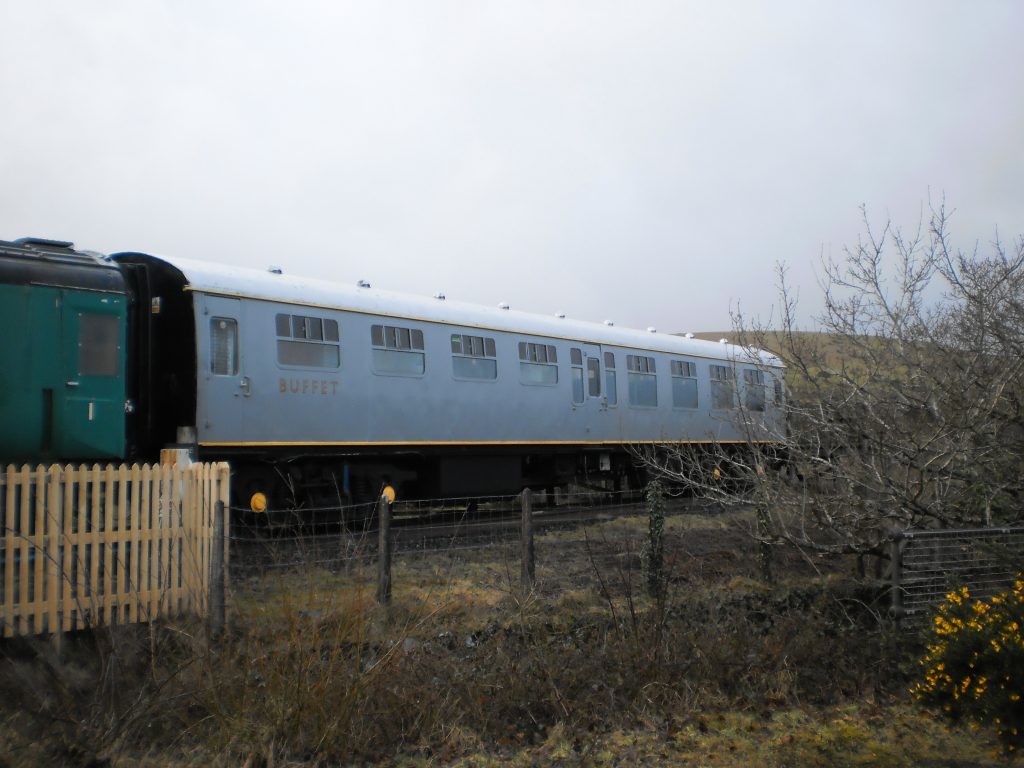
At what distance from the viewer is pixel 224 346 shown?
35.9 ft

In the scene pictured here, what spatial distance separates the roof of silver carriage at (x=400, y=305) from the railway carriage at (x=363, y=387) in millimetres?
32

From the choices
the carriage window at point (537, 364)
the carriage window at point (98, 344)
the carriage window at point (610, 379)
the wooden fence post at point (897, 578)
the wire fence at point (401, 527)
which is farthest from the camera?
the carriage window at point (610, 379)

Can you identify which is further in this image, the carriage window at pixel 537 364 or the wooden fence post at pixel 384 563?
the carriage window at pixel 537 364

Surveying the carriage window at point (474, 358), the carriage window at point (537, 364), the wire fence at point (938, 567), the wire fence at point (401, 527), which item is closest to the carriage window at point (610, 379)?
the carriage window at point (537, 364)

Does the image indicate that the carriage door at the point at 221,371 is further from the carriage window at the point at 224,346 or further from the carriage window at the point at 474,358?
the carriage window at the point at 474,358

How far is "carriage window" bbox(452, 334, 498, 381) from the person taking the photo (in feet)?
45.0

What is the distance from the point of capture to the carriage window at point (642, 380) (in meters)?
17.0

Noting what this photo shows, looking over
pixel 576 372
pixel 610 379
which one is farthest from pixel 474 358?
pixel 610 379

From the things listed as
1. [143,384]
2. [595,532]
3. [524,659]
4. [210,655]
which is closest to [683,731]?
[524,659]

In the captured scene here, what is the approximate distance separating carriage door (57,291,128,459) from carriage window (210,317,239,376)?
962 millimetres

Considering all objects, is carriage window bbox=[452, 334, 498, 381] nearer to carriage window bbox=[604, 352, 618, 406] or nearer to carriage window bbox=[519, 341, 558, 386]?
carriage window bbox=[519, 341, 558, 386]

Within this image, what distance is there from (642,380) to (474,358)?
451cm

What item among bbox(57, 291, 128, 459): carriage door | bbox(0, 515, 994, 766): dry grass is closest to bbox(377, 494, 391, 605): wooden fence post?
bbox(0, 515, 994, 766): dry grass

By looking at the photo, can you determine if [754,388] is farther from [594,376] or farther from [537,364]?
[537,364]
